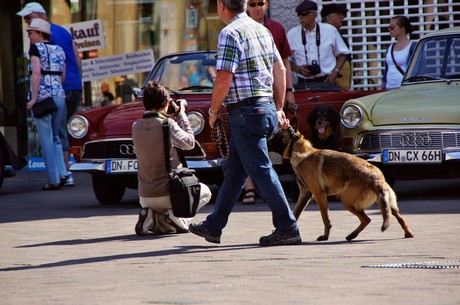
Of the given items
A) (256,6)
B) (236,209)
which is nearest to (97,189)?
(236,209)

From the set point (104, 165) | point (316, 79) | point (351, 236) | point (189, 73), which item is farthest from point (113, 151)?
point (351, 236)

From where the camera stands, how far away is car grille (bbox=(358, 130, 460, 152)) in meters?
11.3

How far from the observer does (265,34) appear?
821cm

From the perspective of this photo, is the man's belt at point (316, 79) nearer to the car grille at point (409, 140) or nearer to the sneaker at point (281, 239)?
the car grille at point (409, 140)

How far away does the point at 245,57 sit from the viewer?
26.5 feet

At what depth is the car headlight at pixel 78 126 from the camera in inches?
485

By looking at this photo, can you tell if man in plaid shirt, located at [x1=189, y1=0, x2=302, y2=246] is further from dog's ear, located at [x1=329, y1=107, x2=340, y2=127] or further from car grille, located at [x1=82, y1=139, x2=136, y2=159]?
car grille, located at [x1=82, y1=139, x2=136, y2=159]

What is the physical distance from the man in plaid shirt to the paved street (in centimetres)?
40

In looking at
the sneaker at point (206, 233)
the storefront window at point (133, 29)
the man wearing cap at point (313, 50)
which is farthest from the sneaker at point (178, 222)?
the storefront window at point (133, 29)

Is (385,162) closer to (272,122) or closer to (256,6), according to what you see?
(256,6)

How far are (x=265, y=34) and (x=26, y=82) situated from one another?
10.7 m

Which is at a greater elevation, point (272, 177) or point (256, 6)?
point (256, 6)

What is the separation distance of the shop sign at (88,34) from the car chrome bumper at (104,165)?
20.3ft

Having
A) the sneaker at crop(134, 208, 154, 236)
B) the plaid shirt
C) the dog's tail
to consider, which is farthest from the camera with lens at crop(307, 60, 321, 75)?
the plaid shirt
